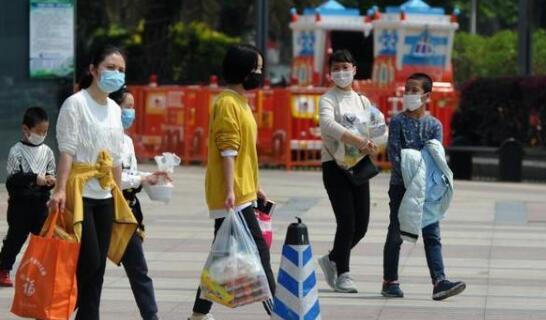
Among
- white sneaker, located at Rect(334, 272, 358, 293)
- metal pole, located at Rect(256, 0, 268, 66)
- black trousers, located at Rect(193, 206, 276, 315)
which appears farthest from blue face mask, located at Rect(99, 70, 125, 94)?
metal pole, located at Rect(256, 0, 268, 66)

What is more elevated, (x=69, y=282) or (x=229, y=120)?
(x=229, y=120)

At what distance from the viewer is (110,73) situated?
7895mm

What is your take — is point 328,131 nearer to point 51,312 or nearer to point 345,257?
point 345,257

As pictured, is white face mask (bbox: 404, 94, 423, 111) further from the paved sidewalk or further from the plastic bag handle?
the plastic bag handle

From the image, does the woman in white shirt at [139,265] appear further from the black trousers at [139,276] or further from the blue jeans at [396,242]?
the blue jeans at [396,242]

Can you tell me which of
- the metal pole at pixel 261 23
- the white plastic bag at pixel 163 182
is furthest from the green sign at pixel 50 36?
the white plastic bag at pixel 163 182

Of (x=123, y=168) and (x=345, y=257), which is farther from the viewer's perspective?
(x=345, y=257)

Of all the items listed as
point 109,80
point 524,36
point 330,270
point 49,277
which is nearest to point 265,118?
point 524,36

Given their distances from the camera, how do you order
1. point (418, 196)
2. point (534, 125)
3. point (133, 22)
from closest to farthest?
point (418, 196) < point (534, 125) < point (133, 22)

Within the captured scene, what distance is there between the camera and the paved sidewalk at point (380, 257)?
10.0 meters

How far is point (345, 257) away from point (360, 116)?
1.01m

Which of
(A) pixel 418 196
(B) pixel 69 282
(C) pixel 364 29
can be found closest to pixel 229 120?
(B) pixel 69 282

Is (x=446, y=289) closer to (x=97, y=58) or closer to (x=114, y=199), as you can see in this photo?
(x=114, y=199)

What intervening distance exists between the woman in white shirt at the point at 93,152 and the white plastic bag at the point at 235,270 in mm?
638
